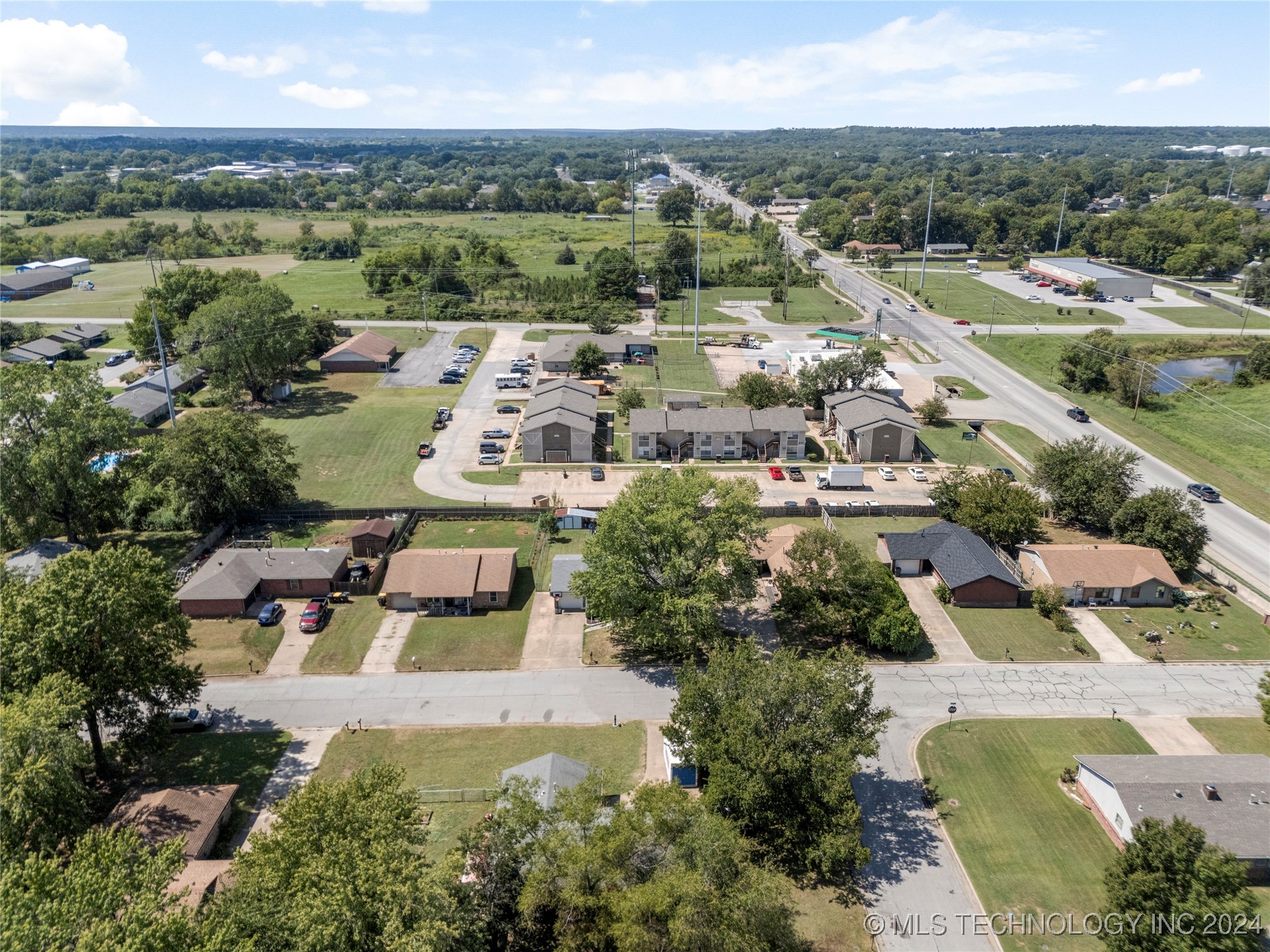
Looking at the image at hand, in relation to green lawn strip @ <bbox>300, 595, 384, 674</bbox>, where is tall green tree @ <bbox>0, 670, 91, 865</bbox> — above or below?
above

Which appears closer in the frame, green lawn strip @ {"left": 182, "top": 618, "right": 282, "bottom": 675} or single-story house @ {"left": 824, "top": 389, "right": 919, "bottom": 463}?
green lawn strip @ {"left": 182, "top": 618, "right": 282, "bottom": 675}

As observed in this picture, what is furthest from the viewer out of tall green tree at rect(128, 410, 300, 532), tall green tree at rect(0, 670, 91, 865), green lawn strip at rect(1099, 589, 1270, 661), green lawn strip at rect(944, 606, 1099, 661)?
tall green tree at rect(128, 410, 300, 532)

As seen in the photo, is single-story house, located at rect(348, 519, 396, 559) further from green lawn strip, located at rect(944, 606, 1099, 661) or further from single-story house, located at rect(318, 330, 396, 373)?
single-story house, located at rect(318, 330, 396, 373)

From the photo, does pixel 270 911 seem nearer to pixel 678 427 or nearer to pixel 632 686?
pixel 632 686

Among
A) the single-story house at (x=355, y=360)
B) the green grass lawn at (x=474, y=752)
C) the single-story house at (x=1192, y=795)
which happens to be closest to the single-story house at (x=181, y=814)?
the green grass lawn at (x=474, y=752)

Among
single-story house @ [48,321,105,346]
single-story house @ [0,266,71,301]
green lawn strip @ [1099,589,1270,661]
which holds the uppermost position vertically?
single-story house @ [0,266,71,301]

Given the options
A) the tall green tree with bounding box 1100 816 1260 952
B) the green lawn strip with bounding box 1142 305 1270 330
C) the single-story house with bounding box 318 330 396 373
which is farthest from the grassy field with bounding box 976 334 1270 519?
the single-story house with bounding box 318 330 396 373

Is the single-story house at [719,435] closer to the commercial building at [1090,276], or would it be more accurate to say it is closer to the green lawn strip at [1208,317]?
the green lawn strip at [1208,317]
